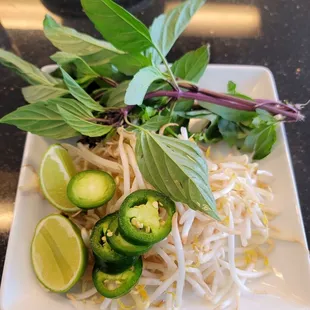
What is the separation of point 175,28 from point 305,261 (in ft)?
2.41

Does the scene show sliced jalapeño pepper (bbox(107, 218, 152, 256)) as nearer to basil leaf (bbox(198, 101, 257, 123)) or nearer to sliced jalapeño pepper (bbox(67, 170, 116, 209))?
sliced jalapeño pepper (bbox(67, 170, 116, 209))

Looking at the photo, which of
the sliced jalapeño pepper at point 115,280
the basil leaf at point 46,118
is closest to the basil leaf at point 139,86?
the basil leaf at point 46,118

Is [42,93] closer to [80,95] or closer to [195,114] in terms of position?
[80,95]

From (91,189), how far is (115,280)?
23 cm

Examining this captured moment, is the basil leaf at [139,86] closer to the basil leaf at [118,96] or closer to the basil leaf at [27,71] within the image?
the basil leaf at [118,96]

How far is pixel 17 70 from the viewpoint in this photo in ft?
4.30

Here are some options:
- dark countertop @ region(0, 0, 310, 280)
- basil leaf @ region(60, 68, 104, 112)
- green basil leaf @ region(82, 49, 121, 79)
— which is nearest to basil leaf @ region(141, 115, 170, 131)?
basil leaf @ region(60, 68, 104, 112)

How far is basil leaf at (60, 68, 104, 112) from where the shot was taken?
44.8 inches

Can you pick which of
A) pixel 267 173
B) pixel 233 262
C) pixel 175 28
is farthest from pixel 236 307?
pixel 175 28

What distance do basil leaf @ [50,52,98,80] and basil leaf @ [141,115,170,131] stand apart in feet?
0.77

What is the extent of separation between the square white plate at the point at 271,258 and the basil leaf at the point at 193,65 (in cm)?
30

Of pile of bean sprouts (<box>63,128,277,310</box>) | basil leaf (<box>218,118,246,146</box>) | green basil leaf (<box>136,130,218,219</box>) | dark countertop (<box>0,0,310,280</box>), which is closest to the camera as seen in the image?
green basil leaf (<box>136,130,218,219</box>)

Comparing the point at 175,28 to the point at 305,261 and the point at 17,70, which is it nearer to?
the point at 17,70

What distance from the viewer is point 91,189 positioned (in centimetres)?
110
